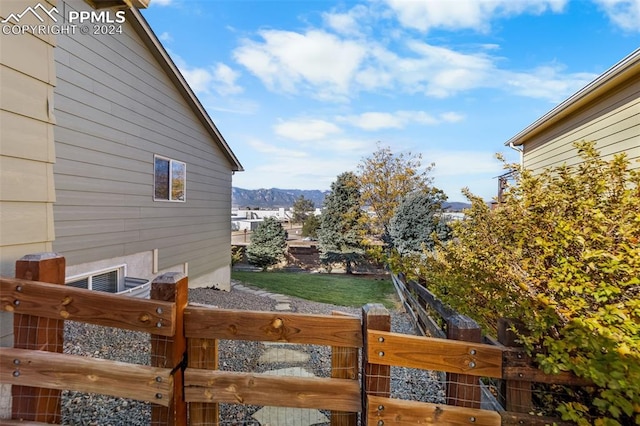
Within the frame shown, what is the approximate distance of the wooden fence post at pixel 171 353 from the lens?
61.1 inches

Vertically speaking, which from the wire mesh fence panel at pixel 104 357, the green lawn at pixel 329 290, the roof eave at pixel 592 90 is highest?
the roof eave at pixel 592 90

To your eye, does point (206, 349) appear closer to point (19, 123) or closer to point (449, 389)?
point (449, 389)

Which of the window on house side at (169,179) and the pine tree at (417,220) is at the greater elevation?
the window on house side at (169,179)

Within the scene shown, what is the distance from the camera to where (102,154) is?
5.50 metres

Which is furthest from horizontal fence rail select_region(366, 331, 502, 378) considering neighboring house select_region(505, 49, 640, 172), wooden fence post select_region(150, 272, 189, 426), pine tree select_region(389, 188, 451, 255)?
pine tree select_region(389, 188, 451, 255)

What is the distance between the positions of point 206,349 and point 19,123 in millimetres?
1619

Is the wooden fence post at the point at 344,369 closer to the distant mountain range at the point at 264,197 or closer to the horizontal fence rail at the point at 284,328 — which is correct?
the horizontal fence rail at the point at 284,328

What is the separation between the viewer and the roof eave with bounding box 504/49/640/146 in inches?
185

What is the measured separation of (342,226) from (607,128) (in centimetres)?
1182

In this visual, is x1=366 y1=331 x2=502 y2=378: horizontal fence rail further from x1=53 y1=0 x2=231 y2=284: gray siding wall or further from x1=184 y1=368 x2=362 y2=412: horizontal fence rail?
x1=53 y1=0 x2=231 y2=284: gray siding wall

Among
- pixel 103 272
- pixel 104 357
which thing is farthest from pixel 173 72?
pixel 104 357

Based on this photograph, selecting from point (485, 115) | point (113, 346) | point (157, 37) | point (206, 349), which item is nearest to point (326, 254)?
point (485, 115)

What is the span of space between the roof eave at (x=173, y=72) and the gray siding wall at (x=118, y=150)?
0.15 m

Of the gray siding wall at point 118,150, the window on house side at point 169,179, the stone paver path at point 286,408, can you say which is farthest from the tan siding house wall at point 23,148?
the window on house side at point 169,179
